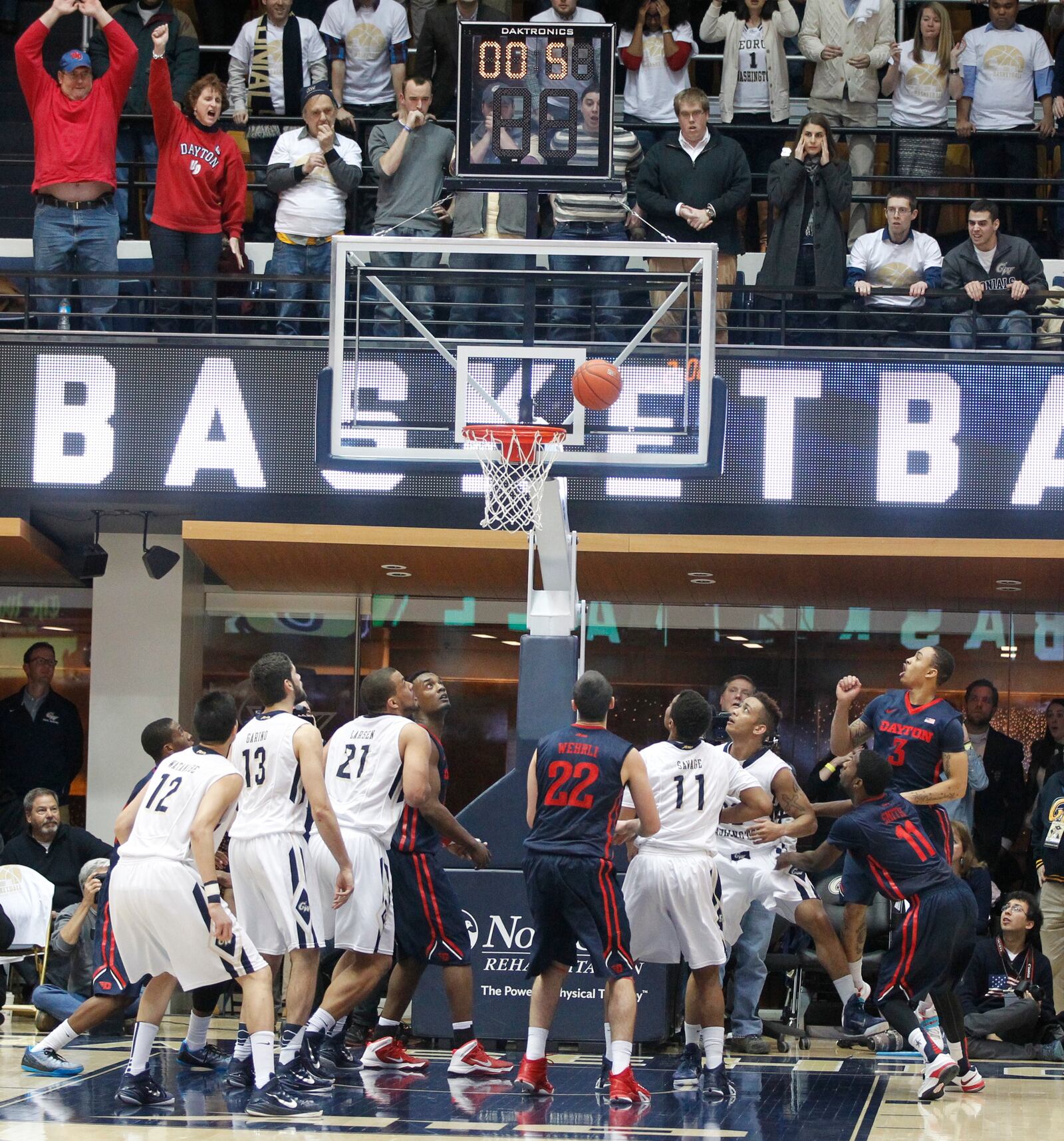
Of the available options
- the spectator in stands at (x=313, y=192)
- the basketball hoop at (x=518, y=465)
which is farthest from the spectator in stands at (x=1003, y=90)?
the basketball hoop at (x=518, y=465)

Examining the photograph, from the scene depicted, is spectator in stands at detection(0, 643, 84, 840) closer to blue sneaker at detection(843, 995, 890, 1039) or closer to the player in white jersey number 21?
the player in white jersey number 21

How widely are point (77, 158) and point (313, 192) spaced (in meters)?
1.82

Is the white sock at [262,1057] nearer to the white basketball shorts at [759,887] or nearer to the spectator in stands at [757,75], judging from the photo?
the white basketball shorts at [759,887]

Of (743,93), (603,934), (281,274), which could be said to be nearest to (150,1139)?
(603,934)

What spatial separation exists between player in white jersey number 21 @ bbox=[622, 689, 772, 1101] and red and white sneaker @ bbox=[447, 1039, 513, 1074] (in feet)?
3.12

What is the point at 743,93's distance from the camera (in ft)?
50.5

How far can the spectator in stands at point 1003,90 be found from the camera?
1526 cm

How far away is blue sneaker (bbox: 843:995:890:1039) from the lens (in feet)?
33.9

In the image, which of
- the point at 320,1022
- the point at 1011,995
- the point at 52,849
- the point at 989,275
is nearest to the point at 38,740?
the point at 52,849

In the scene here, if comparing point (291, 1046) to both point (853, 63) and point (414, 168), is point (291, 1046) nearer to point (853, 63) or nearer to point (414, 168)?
point (414, 168)

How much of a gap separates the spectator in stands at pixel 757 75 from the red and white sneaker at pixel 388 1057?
8463mm

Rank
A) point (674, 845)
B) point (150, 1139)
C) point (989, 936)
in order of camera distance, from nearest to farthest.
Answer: point (150, 1139), point (674, 845), point (989, 936)

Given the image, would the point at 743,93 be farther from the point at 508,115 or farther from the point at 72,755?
the point at 72,755

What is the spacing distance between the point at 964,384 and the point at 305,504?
484cm
